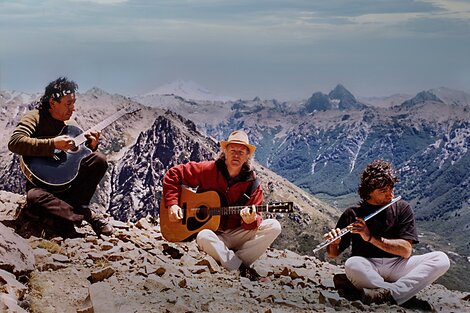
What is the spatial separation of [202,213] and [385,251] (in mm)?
3117

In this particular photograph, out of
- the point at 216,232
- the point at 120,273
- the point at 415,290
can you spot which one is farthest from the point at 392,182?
the point at 120,273

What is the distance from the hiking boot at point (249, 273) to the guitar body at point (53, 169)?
3.20 m

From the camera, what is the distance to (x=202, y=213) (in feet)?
33.2

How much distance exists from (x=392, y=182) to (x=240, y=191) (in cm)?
250

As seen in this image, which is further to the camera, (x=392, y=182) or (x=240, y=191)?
(x=240, y=191)

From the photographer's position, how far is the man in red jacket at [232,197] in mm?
9742

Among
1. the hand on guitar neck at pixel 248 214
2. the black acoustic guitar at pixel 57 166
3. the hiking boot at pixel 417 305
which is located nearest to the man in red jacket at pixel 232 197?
the hand on guitar neck at pixel 248 214

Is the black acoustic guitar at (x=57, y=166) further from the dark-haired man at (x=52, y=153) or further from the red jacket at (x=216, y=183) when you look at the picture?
the red jacket at (x=216, y=183)

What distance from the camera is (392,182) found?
8.59m

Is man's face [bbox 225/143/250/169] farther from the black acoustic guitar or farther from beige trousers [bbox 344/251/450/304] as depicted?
beige trousers [bbox 344/251/450/304]

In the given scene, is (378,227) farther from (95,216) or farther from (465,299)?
(95,216)

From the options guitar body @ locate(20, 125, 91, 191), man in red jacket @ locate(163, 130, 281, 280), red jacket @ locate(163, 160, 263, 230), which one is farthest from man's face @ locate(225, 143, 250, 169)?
guitar body @ locate(20, 125, 91, 191)

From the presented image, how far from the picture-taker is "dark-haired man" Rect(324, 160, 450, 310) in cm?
851

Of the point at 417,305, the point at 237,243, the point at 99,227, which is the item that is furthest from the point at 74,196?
the point at 417,305
